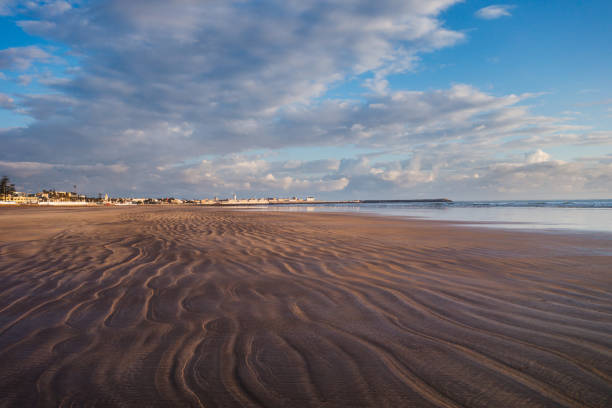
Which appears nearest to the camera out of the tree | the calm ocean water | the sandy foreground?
the sandy foreground

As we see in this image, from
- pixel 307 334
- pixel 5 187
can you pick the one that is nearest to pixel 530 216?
pixel 307 334

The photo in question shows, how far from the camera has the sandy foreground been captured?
1955 mm

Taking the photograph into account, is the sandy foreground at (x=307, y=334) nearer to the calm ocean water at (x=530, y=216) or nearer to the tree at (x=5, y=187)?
the calm ocean water at (x=530, y=216)

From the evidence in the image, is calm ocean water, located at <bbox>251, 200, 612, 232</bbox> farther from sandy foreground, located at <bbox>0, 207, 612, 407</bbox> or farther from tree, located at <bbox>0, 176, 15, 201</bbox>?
tree, located at <bbox>0, 176, 15, 201</bbox>

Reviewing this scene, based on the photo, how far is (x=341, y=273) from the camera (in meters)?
5.09

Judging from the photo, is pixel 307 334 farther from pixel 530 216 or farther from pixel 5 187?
pixel 5 187

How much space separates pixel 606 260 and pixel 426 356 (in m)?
5.99

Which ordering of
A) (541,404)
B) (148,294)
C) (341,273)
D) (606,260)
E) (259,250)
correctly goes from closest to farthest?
(541,404) < (148,294) < (341,273) < (606,260) < (259,250)

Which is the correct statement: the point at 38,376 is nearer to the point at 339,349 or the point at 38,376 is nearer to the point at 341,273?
the point at 339,349

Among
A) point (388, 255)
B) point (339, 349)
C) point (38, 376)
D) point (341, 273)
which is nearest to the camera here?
point (38, 376)

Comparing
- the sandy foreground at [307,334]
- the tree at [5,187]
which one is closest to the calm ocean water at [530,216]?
the sandy foreground at [307,334]

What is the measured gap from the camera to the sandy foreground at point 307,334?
196 centimetres

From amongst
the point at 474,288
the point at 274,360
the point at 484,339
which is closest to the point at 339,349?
the point at 274,360

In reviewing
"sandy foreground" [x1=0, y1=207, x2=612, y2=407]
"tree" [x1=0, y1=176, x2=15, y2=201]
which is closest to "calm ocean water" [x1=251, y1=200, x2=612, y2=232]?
"sandy foreground" [x1=0, y1=207, x2=612, y2=407]
